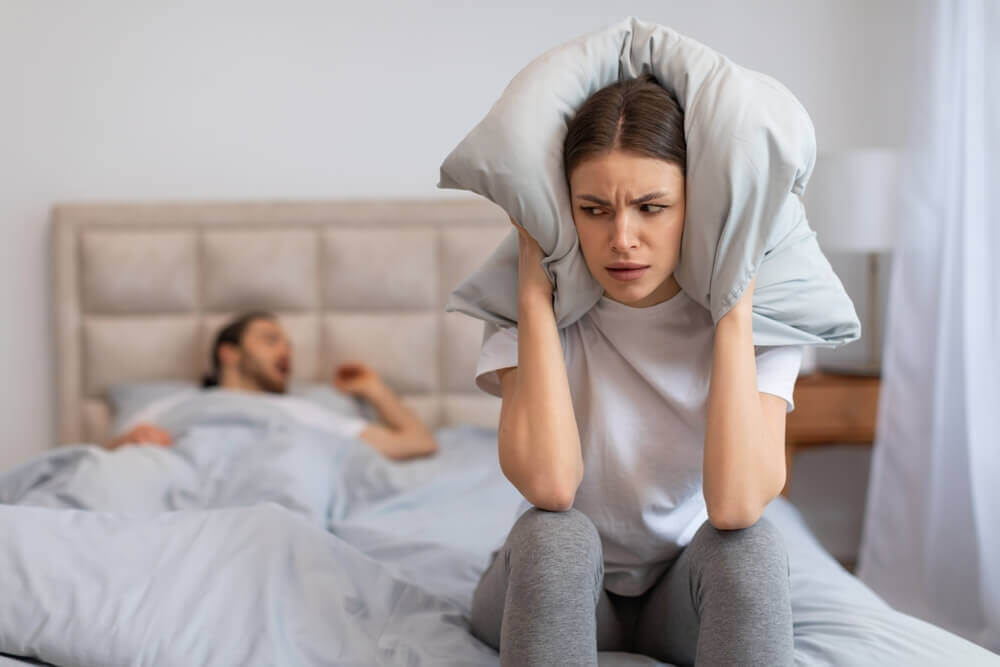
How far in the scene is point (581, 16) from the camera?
2.67 meters

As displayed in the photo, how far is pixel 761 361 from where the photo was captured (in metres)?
1.18

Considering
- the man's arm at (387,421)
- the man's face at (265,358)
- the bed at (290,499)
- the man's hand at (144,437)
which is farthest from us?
the man's face at (265,358)

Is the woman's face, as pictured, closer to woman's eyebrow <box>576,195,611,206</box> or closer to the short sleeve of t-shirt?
woman's eyebrow <box>576,195,611,206</box>

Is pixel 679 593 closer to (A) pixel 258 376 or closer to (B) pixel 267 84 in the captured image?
(A) pixel 258 376

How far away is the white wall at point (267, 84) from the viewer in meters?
2.66

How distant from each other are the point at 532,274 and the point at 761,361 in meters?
0.32

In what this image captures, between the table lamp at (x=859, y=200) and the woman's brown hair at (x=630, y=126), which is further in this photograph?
the table lamp at (x=859, y=200)

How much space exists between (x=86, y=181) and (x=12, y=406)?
71 centimetres

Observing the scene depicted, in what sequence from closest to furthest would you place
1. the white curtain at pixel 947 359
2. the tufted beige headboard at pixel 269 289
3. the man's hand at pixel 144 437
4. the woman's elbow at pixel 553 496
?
the woman's elbow at pixel 553 496 → the white curtain at pixel 947 359 → the man's hand at pixel 144 437 → the tufted beige headboard at pixel 269 289

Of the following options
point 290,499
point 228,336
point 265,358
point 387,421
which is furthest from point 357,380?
point 290,499

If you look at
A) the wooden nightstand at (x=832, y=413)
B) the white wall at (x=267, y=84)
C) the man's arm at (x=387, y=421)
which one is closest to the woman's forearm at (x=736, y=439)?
the man's arm at (x=387, y=421)

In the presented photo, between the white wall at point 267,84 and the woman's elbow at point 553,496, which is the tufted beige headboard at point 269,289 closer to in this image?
the white wall at point 267,84

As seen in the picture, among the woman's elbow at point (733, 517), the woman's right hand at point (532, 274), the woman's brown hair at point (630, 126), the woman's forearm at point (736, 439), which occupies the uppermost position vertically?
the woman's brown hair at point (630, 126)

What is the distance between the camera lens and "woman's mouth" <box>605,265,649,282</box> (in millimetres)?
1086
